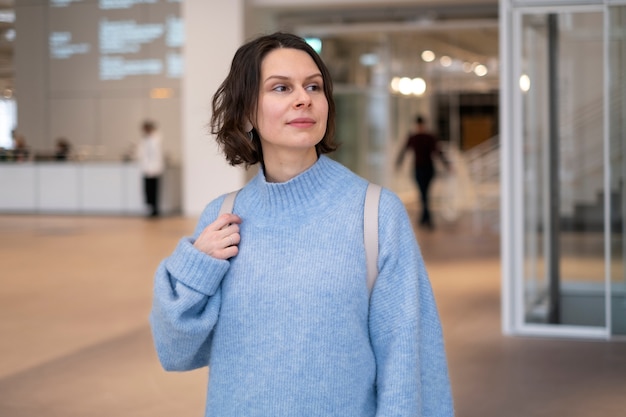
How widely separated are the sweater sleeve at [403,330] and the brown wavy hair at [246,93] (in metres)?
0.32

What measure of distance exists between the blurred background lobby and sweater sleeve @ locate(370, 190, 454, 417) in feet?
10.2

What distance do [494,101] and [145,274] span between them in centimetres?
2305

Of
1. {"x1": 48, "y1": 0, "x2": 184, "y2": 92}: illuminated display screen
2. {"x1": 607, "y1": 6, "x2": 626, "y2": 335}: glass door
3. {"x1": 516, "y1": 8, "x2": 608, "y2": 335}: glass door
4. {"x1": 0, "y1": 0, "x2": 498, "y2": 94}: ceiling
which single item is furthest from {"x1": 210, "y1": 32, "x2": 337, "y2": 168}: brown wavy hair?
{"x1": 48, "y1": 0, "x2": 184, "y2": 92}: illuminated display screen

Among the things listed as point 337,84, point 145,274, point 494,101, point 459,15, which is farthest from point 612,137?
point 494,101

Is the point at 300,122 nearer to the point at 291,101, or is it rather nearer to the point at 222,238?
the point at 291,101

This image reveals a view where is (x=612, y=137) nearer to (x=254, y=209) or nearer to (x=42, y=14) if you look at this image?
(x=254, y=209)

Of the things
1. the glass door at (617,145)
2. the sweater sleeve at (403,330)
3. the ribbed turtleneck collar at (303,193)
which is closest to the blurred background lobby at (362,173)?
the glass door at (617,145)

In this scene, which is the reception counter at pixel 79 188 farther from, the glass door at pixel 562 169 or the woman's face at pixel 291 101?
the woman's face at pixel 291 101

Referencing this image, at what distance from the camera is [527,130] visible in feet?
24.4

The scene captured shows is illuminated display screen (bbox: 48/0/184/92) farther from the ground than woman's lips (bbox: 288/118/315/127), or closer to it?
farther from the ground

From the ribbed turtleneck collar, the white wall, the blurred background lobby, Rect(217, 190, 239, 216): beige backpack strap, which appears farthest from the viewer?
the white wall

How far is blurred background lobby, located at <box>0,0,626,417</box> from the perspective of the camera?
611cm

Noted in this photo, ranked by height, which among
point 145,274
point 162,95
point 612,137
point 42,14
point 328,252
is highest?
point 42,14

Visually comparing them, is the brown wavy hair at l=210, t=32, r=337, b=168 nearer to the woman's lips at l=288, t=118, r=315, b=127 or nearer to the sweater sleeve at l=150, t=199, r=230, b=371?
the woman's lips at l=288, t=118, r=315, b=127
